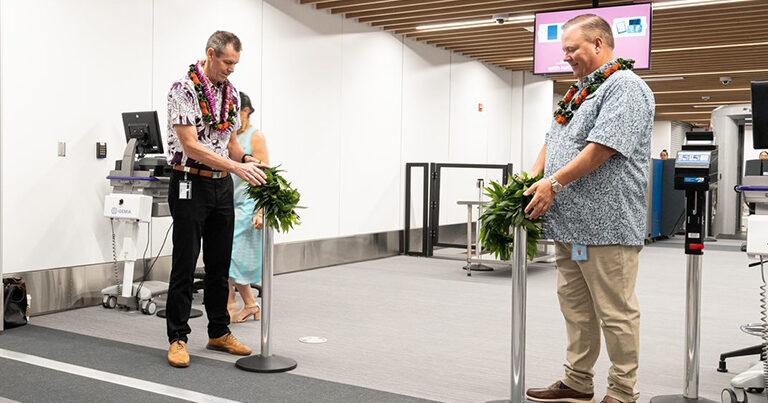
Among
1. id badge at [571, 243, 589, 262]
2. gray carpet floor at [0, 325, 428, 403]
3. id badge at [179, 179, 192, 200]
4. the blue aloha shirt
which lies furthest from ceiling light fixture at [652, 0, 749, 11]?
gray carpet floor at [0, 325, 428, 403]

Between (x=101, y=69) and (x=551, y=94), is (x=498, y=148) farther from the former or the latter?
(x=101, y=69)

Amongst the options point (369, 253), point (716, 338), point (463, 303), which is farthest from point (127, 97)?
point (716, 338)

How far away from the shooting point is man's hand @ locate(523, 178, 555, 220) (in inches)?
108

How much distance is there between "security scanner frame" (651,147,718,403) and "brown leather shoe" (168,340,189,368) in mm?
2280

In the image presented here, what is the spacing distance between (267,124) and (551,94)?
794 centimetres

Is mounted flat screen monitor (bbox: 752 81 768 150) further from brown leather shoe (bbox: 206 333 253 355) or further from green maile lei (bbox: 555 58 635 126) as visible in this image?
brown leather shoe (bbox: 206 333 253 355)

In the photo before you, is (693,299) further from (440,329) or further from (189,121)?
(189,121)

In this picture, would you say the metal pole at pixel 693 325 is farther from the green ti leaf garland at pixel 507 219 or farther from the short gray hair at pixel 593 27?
the short gray hair at pixel 593 27

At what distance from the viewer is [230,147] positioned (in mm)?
4098

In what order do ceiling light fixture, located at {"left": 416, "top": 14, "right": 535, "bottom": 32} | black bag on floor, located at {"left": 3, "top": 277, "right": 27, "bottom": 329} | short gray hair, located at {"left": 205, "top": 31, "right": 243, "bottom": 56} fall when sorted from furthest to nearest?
ceiling light fixture, located at {"left": 416, "top": 14, "right": 535, "bottom": 32}, black bag on floor, located at {"left": 3, "top": 277, "right": 27, "bottom": 329}, short gray hair, located at {"left": 205, "top": 31, "right": 243, "bottom": 56}

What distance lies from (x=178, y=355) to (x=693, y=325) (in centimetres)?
249

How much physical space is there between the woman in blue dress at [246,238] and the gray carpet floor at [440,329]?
24 centimetres

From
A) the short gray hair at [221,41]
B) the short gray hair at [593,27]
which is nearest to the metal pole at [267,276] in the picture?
the short gray hair at [221,41]

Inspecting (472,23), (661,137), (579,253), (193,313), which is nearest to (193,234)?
(193,313)
